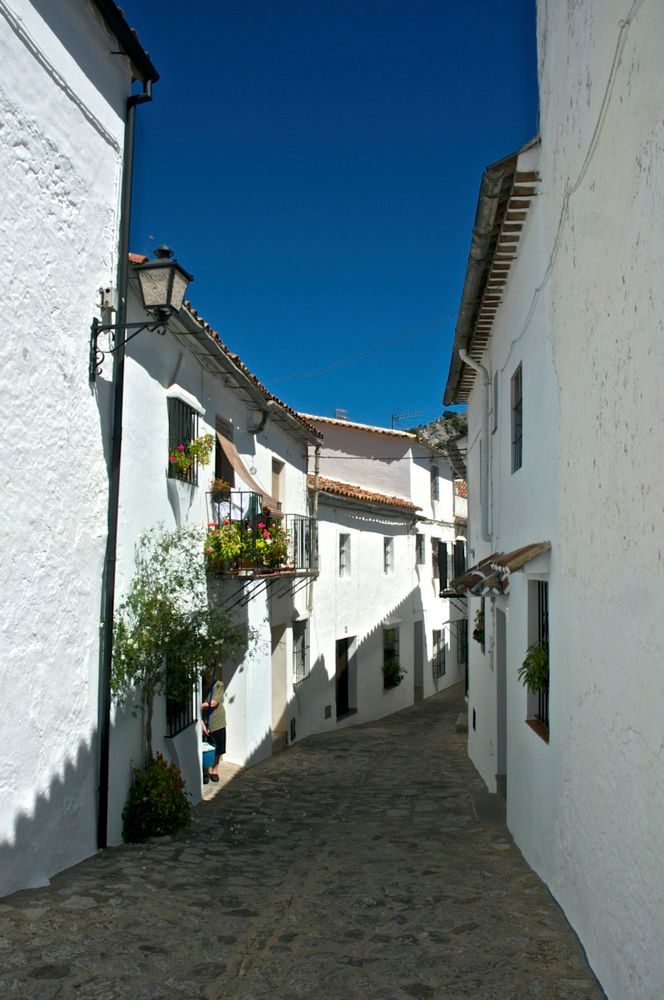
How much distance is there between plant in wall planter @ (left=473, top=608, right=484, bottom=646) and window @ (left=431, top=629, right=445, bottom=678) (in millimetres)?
13129

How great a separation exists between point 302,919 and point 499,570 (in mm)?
3418

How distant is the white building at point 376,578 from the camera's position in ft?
58.2

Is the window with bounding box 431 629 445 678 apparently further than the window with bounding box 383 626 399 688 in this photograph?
Yes

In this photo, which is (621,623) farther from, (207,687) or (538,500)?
Result: (207,687)

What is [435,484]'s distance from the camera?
26109 mm

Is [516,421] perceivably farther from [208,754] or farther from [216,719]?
[208,754]

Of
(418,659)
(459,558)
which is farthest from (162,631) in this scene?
(459,558)

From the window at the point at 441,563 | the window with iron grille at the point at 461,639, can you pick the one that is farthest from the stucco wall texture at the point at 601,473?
the window with iron grille at the point at 461,639

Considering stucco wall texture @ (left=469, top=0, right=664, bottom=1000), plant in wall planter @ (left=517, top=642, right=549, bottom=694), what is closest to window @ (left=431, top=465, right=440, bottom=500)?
stucco wall texture @ (left=469, top=0, right=664, bottom=1000)

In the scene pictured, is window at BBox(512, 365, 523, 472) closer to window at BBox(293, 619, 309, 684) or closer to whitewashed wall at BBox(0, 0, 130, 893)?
whitewashed wall at BBox(0, 0, 130, 893)

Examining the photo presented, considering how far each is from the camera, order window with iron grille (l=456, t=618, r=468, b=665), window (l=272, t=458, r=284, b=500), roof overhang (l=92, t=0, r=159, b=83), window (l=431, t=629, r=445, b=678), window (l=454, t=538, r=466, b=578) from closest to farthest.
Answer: roof overhang (l=92, t=0, r=159, b=83) < window (l=272, t=458, r=284, b=500) < window (l=431, t=629, r=445, b=678) < window (l=454, t=538, r=466, b=578) < window with iron grille (l=456, t=618, r=468, b=665)

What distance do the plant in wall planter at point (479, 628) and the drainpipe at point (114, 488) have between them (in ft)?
21.3

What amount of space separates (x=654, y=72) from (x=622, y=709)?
9.16 ft

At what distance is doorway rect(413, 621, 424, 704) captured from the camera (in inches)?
949
